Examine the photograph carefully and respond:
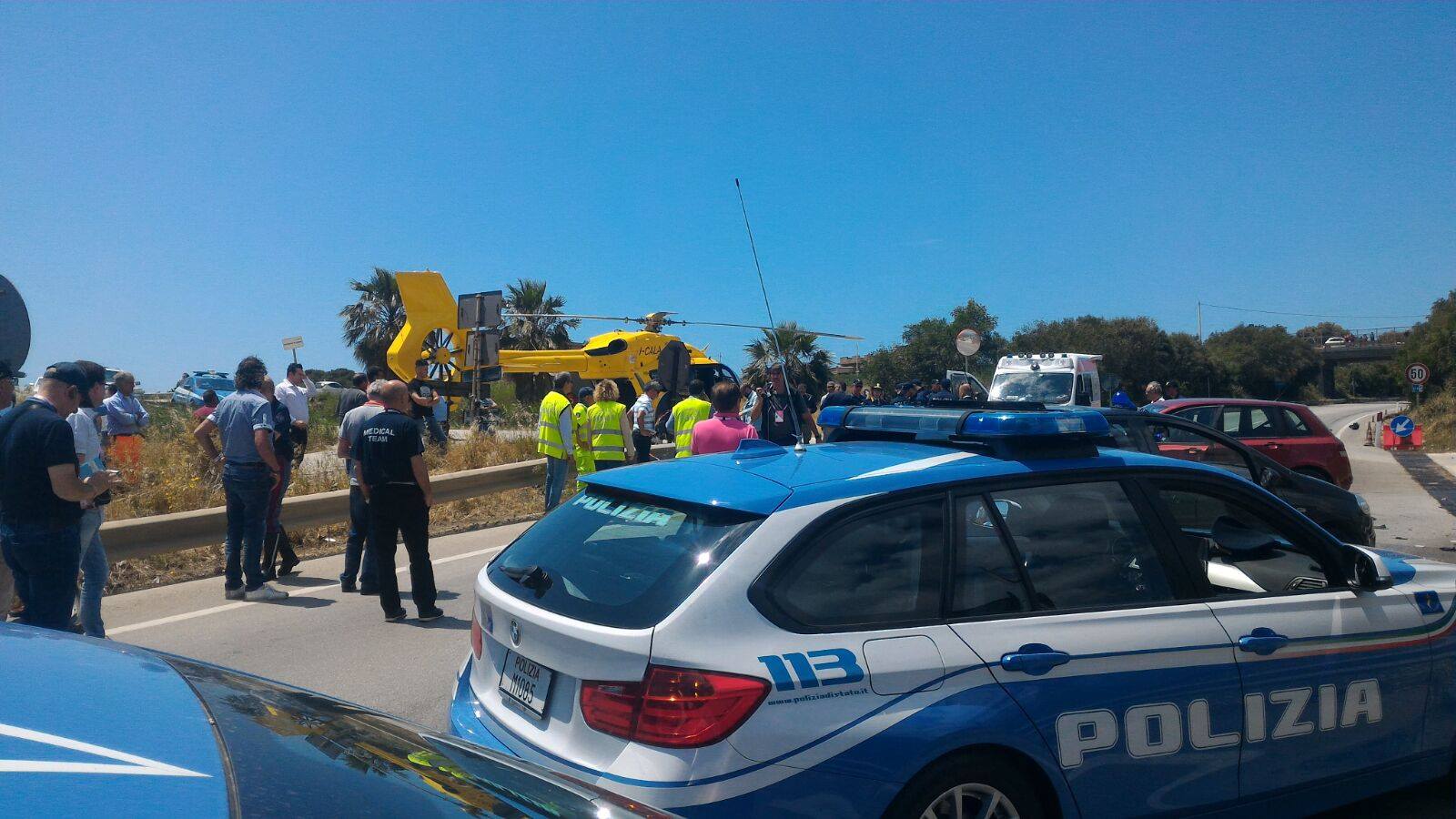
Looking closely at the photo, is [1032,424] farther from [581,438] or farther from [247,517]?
[581,438]

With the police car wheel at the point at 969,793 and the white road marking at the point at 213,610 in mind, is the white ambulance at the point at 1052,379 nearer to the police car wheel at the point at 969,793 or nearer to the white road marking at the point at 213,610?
the white road marking at the point at 213,610

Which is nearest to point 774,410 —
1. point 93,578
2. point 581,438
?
point 581,438

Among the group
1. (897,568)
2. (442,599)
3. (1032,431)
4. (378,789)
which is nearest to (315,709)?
(378,789)

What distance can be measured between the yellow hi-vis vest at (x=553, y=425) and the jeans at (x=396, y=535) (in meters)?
3.70

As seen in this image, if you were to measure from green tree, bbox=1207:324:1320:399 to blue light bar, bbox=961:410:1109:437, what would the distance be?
231 feet

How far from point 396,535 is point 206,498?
5178 mm

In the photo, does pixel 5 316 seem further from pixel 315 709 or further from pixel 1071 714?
pixel 1071 714

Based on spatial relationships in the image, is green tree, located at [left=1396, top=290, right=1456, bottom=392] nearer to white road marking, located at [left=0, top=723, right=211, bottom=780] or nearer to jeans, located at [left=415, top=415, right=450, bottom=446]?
jeans, located at [left=415, top=415, right=450, bottom=446]

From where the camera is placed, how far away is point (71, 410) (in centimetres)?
583

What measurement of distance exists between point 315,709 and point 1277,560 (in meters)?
3.83

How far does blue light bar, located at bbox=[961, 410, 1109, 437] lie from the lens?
3.53m

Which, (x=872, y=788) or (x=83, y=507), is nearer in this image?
(x=872, y=788)

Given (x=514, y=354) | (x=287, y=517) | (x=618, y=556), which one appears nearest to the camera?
(x=618, y=556)

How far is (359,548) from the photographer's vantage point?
8.81 meters
